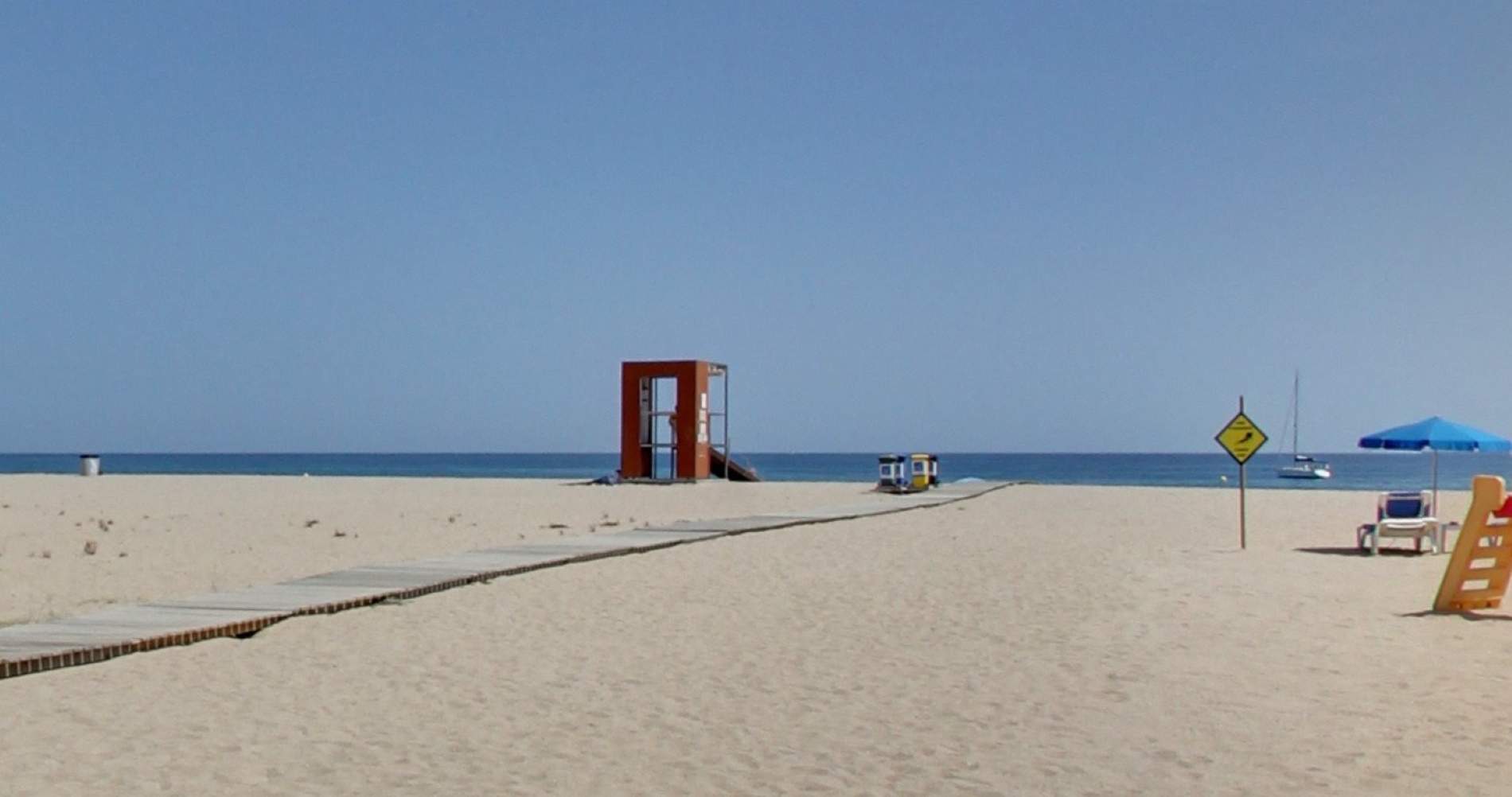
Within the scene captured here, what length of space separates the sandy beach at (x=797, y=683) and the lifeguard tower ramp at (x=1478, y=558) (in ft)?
1.42

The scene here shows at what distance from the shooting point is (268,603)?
36.8 feet

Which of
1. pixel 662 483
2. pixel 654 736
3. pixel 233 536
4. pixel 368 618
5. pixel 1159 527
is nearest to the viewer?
pixel 654 736

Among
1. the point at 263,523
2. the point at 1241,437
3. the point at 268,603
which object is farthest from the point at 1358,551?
the point at 263,523

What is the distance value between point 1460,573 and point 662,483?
3017 centimetres

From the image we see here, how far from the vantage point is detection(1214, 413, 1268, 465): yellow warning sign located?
58.6 feet

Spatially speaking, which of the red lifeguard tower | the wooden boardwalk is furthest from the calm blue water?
the wooden boardwalk

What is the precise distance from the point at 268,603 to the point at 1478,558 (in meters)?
9.43

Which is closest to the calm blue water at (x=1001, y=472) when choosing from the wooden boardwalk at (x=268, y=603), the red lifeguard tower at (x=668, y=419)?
the red lifeguard tower at (x=668, y=419)

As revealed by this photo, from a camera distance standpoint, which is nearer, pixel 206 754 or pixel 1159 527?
pixel 206 754

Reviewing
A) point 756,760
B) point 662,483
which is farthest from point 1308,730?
point 662,483

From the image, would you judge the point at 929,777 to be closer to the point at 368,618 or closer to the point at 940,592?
the point at 368,618

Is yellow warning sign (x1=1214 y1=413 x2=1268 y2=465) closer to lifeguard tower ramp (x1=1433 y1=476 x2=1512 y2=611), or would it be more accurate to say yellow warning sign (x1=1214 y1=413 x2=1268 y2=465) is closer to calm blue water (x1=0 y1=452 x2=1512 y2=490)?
lifeguard tower ramp (x1=1433 y1=476 x2=1512 y2=611)

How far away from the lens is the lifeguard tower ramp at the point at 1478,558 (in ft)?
37.7

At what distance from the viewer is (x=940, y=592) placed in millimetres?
12977
